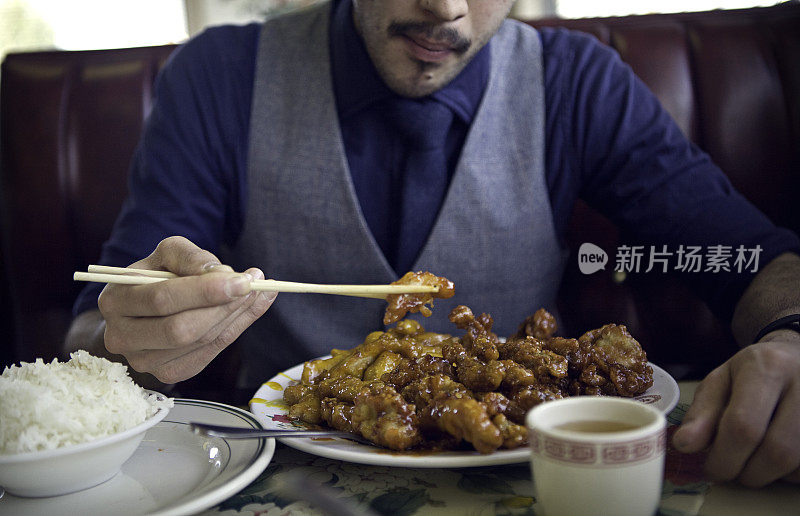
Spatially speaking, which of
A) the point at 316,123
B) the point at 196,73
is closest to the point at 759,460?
the point at 316,123

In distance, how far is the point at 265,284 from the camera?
898 mm

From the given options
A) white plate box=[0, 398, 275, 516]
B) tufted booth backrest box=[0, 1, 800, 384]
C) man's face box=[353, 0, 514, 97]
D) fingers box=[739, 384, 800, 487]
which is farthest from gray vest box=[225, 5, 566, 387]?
fingers box=[739, 384, 800, 487]

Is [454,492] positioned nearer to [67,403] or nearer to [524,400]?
[524,400]

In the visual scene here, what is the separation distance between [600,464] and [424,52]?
113 cm

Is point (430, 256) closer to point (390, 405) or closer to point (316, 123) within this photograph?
point (316, 123)

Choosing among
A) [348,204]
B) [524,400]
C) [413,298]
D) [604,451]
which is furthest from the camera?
[348,204]

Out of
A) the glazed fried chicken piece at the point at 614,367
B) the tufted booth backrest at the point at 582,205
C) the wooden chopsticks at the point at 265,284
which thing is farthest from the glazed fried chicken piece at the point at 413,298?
the tufted booth backrest at the point at 582,205

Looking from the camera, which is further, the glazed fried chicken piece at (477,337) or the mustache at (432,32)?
the mustache at (432,32)

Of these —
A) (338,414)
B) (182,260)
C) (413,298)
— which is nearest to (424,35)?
(413,298)

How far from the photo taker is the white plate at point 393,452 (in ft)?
2.54

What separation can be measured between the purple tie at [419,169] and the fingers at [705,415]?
3.19 feet

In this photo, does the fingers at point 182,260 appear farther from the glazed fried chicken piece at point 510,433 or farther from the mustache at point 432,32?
the mustache at point 432,32

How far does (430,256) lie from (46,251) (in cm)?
129

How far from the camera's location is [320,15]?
182 centimetres
